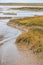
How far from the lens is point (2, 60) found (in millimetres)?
12891

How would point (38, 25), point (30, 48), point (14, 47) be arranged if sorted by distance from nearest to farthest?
1. point (30, 48)
2. point (14, 47)
3. point (38, 25)

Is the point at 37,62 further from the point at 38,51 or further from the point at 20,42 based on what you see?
the point at 20,42

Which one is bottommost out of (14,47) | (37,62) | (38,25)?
(37,62)

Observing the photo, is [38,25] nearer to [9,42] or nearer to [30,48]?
[9,42]

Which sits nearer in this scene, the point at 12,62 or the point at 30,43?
the point at 12,62

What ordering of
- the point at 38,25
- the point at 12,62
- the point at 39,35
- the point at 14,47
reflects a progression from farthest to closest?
1. the point at 38,25
2. the point at 39,35
3. the point at 14,47
4. the point at 12,62

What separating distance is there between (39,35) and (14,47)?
8.02ft

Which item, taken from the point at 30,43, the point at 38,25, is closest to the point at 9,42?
the point at 30,43

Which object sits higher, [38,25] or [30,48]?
[38,25]

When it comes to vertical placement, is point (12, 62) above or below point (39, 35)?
below

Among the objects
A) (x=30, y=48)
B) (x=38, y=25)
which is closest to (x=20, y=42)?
(x=30, y=48)

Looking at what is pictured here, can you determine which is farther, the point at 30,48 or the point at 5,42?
the point at 5,42

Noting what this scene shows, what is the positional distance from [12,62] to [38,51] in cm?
207

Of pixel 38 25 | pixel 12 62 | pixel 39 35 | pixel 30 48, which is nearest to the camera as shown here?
pixel 12 62
